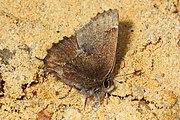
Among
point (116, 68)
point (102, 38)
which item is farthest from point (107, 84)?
point (102, 38)

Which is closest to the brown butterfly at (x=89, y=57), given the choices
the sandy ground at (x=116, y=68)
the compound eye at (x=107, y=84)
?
the compound eye at (x=107, y=84)

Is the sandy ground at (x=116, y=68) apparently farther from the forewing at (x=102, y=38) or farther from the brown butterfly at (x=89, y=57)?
the forewing at (x=102, y=38)

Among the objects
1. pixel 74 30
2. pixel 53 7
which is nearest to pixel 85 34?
pixel 74 30

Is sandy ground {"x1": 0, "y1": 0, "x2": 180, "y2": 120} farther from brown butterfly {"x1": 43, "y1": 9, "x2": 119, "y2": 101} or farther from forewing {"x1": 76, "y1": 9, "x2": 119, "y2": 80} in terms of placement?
forewing {"x1": 76, "y1": 9, "x2": 119, "y2": 80}

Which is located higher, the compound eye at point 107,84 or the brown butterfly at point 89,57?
the brown butterfly at point 89,57

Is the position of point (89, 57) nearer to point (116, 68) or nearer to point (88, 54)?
point (88, 54)

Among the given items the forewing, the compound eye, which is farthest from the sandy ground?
the forewing
